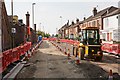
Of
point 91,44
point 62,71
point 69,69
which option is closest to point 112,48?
point 91,44

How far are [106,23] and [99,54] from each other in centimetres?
3847

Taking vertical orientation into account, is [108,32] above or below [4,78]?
above

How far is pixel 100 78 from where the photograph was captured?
37.5ft

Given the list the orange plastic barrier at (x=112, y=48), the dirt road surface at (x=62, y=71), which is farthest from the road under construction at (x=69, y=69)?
the orange plastic barrier at (x=112, y=48)

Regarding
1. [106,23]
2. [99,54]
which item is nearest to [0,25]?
[99,54]

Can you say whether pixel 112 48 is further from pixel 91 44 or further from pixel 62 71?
pixel 62 71

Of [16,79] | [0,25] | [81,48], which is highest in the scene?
[0,25]

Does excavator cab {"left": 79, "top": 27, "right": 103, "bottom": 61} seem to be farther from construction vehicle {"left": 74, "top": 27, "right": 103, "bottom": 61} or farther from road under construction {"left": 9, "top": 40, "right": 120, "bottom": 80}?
road under construction {"left": 9, "top": 40, "right": 120, "bottom": 80}

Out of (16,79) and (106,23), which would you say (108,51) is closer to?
(16,79)

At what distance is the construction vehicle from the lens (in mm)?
18984

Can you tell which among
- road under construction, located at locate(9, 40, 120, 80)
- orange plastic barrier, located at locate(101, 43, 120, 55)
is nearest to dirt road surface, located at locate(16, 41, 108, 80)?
road under construction, located at locate(9, 40, 120, 80)

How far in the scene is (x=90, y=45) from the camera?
62.5 feet

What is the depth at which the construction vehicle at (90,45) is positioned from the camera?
19.0 metres

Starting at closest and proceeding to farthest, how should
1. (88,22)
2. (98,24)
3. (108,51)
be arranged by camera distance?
(108,51) → (98,24) → (88,22)
